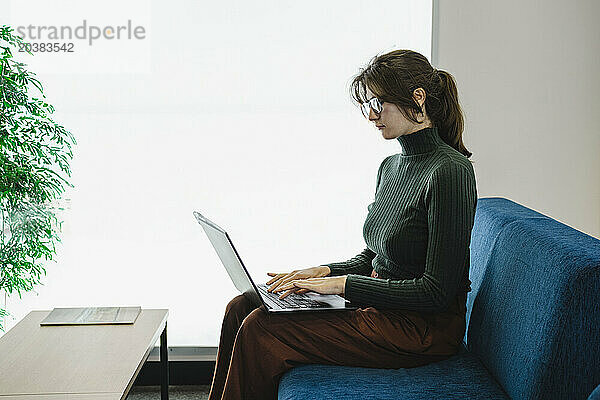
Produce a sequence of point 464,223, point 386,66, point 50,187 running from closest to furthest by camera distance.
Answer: point 464,223, point 386,66, point 50,187

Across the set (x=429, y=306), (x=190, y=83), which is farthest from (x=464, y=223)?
(x=190, y=83)

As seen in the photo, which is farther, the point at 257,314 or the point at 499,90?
the point at 499,90

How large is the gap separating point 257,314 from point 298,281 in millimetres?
189

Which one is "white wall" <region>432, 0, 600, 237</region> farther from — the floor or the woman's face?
the floor

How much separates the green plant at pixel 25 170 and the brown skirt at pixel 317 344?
5.13 ft

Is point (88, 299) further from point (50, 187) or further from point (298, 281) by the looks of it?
point (298, 281)

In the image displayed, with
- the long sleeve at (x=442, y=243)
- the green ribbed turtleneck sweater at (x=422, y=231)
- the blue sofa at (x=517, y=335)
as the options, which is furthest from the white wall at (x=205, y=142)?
the long sleeve at (x=442, y=243)

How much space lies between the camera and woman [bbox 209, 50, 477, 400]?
211 centimetres

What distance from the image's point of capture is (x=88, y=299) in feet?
11.6

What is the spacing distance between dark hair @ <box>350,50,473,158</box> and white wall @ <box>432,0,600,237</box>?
3.70 ft

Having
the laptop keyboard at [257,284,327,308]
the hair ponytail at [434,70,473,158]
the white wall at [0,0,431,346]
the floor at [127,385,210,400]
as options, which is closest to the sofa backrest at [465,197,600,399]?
the hair ponytail at [434,70,473,158]

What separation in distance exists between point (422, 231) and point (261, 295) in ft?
1.68

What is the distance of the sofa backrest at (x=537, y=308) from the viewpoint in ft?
5.52

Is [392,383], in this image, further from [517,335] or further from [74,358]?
[74,358]
